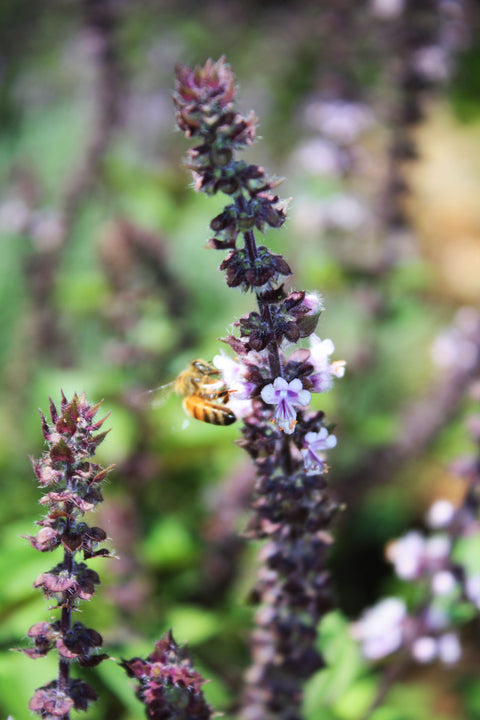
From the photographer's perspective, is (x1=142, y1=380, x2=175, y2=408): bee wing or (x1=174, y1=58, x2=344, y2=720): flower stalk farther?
(x1=142, y1=380, x2=175, y2=408): bee wing

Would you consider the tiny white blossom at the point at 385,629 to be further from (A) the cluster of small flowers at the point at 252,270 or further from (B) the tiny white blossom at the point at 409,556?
(A) the cluster of small flowers at the point at 252,270

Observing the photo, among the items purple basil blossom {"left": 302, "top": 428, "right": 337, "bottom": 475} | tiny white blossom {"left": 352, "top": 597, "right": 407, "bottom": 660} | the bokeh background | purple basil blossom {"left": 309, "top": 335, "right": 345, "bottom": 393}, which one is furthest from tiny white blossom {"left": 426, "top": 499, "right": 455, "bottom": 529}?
purple basil blossom {"left": 309, "top": 335, "right": 345, "bottom": 393}

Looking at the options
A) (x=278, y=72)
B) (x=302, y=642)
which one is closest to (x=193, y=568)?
(x=302, y=642)

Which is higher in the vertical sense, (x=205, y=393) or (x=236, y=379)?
(x=205, y=393)

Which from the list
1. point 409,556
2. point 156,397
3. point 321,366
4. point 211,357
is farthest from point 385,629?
point 211,357

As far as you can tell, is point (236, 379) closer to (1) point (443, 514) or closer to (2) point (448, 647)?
(1) point (443, 514)

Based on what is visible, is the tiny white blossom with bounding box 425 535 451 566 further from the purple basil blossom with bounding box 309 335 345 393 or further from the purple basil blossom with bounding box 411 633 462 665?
the purple basil blossom with bounding box 309 335 345 393

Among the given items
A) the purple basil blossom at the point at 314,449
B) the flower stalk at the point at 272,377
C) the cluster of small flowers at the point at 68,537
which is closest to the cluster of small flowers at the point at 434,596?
the flower stalk at the point at 272,377
